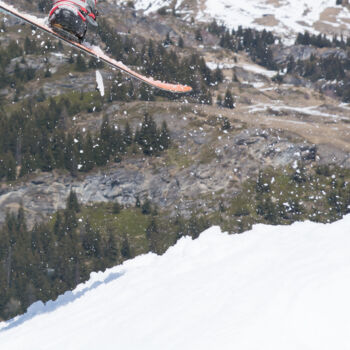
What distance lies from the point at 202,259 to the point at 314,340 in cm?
570

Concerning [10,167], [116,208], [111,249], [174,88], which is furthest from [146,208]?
[174,88]

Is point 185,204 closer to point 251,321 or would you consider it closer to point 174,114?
point 174,114

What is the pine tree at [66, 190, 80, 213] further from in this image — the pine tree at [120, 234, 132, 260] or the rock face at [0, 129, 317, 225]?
the pine tree at [120, 234, 132, 260]

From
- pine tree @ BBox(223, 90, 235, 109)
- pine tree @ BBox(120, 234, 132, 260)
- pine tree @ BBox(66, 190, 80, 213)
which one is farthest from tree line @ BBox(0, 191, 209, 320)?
pine tree @ BBox(223, 90, 235, 109)

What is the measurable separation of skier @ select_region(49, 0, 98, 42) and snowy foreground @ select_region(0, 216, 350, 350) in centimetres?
706

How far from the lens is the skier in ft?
55.2

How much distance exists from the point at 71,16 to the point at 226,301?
1009cm

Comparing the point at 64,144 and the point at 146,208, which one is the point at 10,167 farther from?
the point at 146,208

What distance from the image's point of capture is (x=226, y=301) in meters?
10.4

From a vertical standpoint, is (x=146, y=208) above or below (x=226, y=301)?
below

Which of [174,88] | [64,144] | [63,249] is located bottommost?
[63,249]

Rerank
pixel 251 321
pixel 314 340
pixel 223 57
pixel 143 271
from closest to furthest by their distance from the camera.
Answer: pixel 314 340 → pixel 251 321 → pixel 143 271 → pixel 223 57

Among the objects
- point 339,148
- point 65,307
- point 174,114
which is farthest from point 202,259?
point 174,114

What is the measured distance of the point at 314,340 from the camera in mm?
8188
